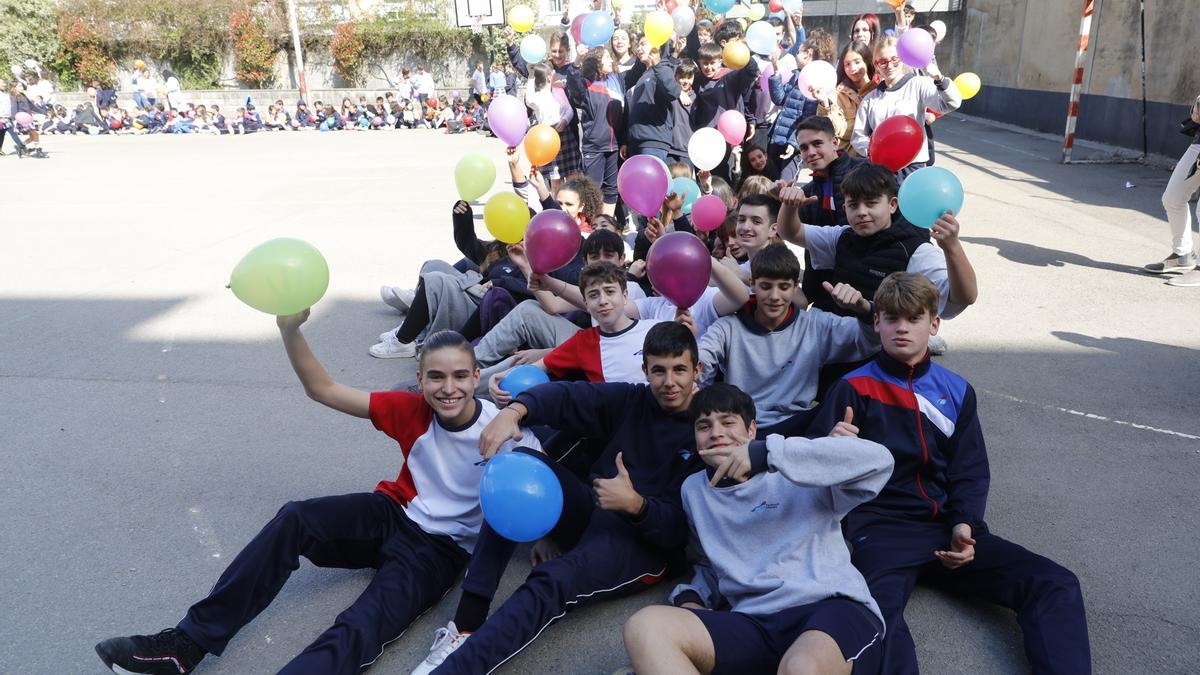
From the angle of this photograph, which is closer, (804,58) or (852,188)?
(852,188)

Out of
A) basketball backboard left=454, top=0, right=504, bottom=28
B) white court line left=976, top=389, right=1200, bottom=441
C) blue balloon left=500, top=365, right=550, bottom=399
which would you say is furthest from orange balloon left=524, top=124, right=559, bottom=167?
basketball backboard left=454, top=0, right=504, bottom=28

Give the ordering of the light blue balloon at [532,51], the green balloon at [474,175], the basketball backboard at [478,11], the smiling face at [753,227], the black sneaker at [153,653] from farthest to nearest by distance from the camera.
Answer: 1. the basketball backboard at [478,11]
2. the light blue balloon at [532,51]
3. the green balloon at [474,175]
4. the smiling face at [753,227]
5. the black sneaker at [153,653]

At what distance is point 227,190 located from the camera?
12.2 meters

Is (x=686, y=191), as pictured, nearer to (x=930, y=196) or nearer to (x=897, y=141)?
(x=897, y=141)

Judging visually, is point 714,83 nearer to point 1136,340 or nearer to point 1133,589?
point 1136,340

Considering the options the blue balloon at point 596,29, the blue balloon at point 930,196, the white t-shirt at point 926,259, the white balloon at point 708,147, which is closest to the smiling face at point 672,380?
the white t-shirt at point 926,259

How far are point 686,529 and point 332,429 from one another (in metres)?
2.29

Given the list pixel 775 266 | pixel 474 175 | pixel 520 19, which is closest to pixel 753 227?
pixel 775 266

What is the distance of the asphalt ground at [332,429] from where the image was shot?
2.75 meters

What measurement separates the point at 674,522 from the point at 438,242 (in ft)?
20.5

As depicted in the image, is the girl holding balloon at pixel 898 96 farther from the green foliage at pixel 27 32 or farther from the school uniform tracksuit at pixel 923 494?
the green foliage at pixel 27 32

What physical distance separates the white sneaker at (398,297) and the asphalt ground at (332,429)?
0.19m

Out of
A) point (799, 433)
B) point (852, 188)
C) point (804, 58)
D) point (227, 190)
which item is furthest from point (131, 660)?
point (227, 190)

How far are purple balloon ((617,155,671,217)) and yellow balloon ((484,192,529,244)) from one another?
1.99ft
